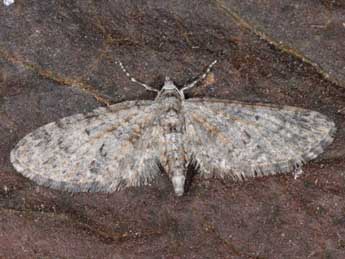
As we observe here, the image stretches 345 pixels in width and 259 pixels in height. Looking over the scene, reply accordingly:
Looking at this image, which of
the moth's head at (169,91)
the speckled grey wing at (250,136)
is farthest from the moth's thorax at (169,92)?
the speckled grey wing at (250,136)

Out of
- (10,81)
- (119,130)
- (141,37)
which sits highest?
(141,37)

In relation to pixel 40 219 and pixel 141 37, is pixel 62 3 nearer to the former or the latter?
pixel 141 37

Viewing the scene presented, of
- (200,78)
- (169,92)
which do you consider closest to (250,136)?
(200,78)

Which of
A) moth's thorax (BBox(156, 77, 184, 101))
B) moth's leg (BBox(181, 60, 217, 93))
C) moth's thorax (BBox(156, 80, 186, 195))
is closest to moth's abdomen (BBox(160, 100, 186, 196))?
moth's thorax (BBox(156, 80, 186, 195))

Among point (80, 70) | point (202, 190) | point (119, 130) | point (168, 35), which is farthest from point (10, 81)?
point (202, 190)

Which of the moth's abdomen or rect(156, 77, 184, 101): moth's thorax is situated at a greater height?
rect(156, 77, 184, 101): moth's thorax

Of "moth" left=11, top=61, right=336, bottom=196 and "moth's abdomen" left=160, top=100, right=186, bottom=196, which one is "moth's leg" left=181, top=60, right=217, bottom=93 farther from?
"moth's abdomen" left=160, top=100, right=186, bottom=196
